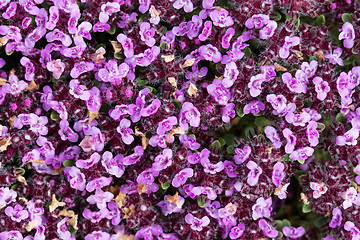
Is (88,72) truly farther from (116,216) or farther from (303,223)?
(303,223)

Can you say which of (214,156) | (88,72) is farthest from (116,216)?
(88,72)

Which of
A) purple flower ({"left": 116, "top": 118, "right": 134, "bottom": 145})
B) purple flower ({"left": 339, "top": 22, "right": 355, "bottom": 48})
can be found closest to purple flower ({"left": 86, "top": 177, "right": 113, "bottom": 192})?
purple flower ({"left": 116, "top": 118, "right": 134, "bottom": 145})

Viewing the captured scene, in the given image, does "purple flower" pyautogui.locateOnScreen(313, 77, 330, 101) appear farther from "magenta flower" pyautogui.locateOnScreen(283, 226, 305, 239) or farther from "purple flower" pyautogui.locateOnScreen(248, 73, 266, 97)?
"magenta flower" pyautogui.locateOnScreen(283, 226, 305, 239)

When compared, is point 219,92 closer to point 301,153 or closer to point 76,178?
point 301,153

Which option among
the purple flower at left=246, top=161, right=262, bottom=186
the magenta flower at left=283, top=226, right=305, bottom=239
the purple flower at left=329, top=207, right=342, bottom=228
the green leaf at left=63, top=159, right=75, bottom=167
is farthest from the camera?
the magenta flower at left=283, top=226, right=305, bottom=239

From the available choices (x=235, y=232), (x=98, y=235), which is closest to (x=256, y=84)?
(x=235, y=232)

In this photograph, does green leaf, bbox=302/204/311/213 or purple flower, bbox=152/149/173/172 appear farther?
green leaf, bbox=302/204/311/213
